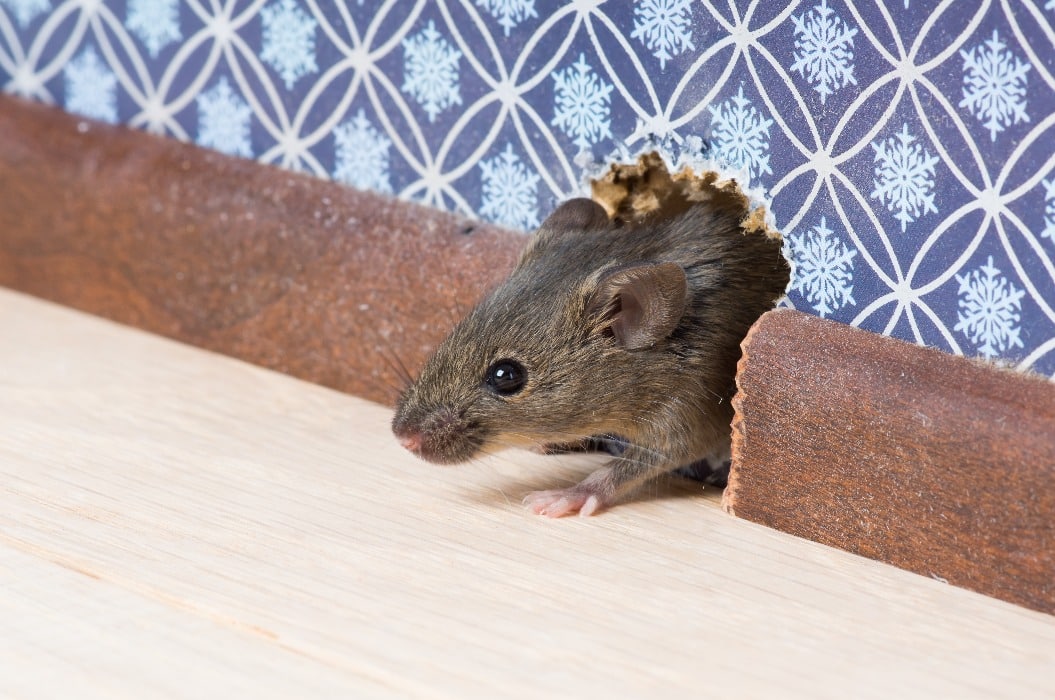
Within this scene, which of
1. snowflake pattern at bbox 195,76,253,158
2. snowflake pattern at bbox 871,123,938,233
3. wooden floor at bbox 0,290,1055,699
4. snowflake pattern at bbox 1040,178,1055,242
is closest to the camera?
wooden floor at bbox 0,290,1055,699

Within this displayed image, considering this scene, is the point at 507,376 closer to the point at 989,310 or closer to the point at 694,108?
the point at 694,108

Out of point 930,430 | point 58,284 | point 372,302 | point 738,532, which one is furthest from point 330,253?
point 930,430

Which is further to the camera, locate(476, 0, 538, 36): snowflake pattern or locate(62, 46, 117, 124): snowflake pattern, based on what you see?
locate(62, 46, 117, 124): snowflake pattern

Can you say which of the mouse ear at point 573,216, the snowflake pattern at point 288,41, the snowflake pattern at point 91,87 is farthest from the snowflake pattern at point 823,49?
the snowflake pattern at point 91,87

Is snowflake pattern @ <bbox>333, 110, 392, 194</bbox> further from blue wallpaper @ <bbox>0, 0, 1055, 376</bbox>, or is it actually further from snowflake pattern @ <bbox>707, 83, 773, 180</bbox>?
snowflake pattern @ <bbox>707, 83, 773, 180</bbox>

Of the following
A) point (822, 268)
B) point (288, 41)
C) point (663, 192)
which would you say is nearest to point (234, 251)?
point (288, 41)

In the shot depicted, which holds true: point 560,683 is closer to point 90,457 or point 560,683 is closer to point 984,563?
point 984,563

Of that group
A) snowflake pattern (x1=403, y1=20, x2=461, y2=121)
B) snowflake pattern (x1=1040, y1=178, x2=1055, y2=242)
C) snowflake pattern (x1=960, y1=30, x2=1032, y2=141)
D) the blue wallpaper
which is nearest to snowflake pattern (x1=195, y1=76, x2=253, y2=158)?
the blue wallpaper
